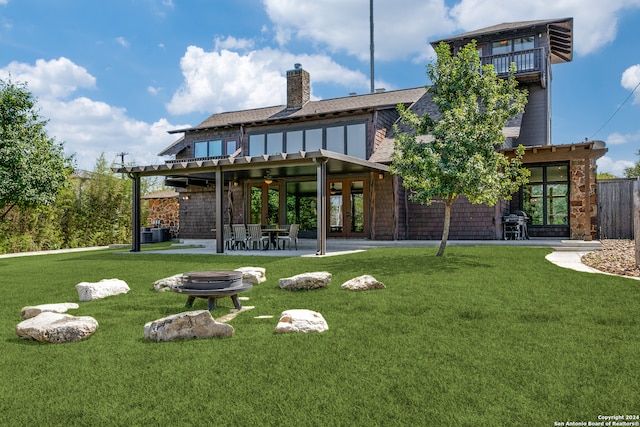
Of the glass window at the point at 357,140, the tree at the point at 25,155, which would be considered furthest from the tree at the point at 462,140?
the tree at the point at 25,155

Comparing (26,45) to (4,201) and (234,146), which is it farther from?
(234,146)

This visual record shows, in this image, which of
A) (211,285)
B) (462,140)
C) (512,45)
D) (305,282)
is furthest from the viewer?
(512,45)

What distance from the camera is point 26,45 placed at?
16922 millimetres

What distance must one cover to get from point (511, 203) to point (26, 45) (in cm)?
1842

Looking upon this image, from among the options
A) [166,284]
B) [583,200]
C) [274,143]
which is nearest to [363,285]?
[166,284]

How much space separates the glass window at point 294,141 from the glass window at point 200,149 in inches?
172

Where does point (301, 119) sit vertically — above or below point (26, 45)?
below

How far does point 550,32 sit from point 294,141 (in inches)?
476

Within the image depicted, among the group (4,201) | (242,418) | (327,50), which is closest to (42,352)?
(242,418)

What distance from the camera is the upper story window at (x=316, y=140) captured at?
642 inches

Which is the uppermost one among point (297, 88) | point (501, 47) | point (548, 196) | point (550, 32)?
point (550, 32)

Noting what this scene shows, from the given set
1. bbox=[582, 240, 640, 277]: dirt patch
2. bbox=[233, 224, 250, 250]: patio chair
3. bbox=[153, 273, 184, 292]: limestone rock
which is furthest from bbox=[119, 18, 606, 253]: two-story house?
bbox=[153, 273, 184, 292]: limestone rock

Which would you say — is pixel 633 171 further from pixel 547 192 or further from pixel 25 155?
pixel 25 155

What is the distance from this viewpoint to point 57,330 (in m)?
4.51
